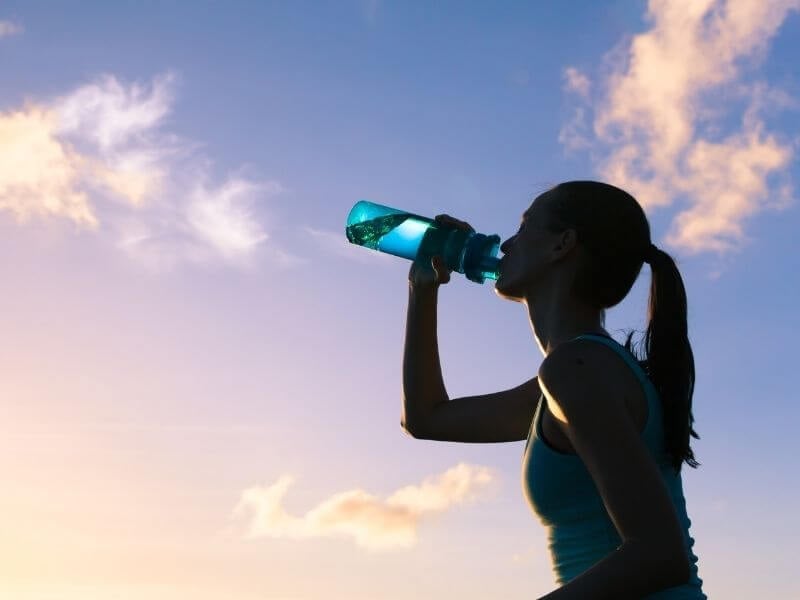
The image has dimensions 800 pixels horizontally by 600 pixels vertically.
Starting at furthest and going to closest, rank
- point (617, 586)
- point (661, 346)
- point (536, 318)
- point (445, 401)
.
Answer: point (445, 401) → point (536, 318) → point (661, 346) → point (617, 586)

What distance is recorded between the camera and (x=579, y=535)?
2816 millimetres

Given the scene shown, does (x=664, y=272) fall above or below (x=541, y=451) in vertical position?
above

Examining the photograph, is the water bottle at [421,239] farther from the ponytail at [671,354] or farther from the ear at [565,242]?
the ponytail at [671,354]

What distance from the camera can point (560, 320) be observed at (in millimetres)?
3271

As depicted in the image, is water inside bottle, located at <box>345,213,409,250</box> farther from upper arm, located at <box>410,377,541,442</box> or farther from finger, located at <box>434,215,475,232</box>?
upper arm, located at <box>410,377,541,442</box>

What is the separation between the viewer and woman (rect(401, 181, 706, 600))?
246cm

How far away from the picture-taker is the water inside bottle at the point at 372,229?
5.07 meters

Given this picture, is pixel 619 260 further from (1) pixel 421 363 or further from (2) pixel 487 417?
(1) pixel 421 363

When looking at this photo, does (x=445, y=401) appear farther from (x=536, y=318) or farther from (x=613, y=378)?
(x=613, y=378)

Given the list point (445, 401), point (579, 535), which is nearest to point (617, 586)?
point (579, 535)

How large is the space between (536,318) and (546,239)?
276 mm

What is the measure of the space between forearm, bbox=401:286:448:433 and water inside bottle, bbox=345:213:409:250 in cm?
86

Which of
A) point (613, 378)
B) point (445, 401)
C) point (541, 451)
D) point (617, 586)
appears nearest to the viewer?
point (617, 586)

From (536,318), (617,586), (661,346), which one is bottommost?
(617,586)
